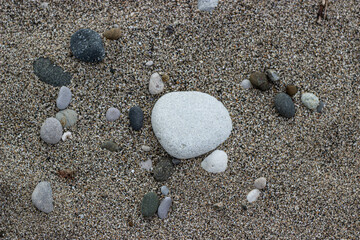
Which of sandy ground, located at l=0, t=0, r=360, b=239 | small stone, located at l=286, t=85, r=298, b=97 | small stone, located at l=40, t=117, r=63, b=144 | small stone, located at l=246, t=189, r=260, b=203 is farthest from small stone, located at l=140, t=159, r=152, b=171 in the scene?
small stone, located at l=286, t=85, r=298, b=97

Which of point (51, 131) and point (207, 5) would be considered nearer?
point (51, 131)

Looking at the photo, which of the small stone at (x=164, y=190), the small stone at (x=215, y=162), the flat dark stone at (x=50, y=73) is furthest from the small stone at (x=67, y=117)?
the small stone at (x=215, y=162)

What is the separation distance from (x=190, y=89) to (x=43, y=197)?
1268mm

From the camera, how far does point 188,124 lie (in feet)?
6.61

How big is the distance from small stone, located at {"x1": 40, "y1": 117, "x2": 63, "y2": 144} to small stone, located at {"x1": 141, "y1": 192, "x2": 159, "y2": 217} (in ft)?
2.45

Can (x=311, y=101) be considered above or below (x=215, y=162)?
above

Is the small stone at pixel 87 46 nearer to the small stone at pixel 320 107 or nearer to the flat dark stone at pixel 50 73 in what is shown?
the flat dark stone at pixel 50 73

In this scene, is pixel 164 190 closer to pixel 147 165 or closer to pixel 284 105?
pixel 147 165

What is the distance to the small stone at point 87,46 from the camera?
2020mm

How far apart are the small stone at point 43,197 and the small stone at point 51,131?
305 millimetres

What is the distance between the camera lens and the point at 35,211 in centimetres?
201

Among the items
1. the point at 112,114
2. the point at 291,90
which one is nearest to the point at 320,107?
the point at 291,90

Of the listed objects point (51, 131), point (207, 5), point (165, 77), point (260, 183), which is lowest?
point (260, 183)

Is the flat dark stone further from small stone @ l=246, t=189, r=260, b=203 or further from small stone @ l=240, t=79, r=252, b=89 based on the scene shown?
small stone @ l=246, t=189, r=260, b=203
